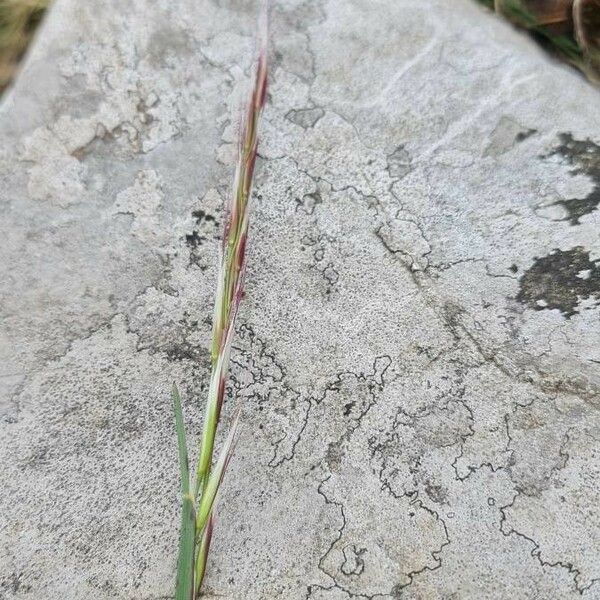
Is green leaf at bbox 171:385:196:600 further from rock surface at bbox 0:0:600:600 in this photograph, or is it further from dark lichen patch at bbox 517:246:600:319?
dark lichen patch at bbox 517:246:600:319

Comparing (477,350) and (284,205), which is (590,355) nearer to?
(477,350)

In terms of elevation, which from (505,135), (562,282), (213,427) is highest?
(505,135)

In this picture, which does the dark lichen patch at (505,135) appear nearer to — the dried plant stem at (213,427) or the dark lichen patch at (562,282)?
the dark lichen patch at (562,282)

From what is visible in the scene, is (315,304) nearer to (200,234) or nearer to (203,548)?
(200,234)

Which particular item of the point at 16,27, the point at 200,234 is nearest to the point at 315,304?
the point at 200,234

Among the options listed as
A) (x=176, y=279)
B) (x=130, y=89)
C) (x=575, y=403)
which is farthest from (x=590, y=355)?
(x=130, y=89)

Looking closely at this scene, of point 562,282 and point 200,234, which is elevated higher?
point 562,282

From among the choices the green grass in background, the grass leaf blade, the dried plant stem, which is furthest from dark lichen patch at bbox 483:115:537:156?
the green grass in background

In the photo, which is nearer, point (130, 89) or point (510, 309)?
point (510, 309)
